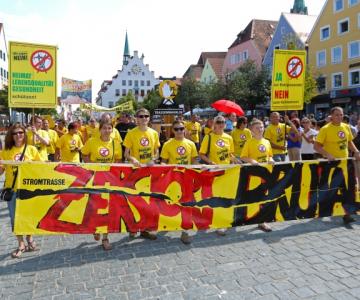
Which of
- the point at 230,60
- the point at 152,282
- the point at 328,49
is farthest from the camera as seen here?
the point at 230,60

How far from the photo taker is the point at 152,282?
426 cm

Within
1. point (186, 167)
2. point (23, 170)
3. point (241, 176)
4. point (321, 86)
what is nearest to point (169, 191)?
point (186, 167)

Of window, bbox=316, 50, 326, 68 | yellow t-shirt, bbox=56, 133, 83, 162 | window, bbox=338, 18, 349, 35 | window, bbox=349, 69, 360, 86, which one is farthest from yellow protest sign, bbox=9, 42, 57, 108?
window, bbox=316, 50, 326, 68

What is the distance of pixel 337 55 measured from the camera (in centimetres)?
4088

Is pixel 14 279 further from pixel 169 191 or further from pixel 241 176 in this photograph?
pixel 241 176

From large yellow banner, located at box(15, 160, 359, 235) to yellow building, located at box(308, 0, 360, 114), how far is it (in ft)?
111

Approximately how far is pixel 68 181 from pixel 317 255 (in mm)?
3557

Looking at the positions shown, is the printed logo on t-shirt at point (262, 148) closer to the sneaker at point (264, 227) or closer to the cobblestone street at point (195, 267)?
the sneaker at point (264, 227)

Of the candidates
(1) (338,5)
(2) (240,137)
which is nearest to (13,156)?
(2) (240,137)

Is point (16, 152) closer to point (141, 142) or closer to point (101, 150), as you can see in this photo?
point (101, 150)

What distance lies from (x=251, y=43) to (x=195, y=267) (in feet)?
180

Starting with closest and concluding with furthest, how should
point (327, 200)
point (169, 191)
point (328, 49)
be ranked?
point (169, 191) < point (327, 200) < point (328, 49)

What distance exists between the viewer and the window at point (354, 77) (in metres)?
37.6

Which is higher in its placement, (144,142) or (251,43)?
(251,43)
